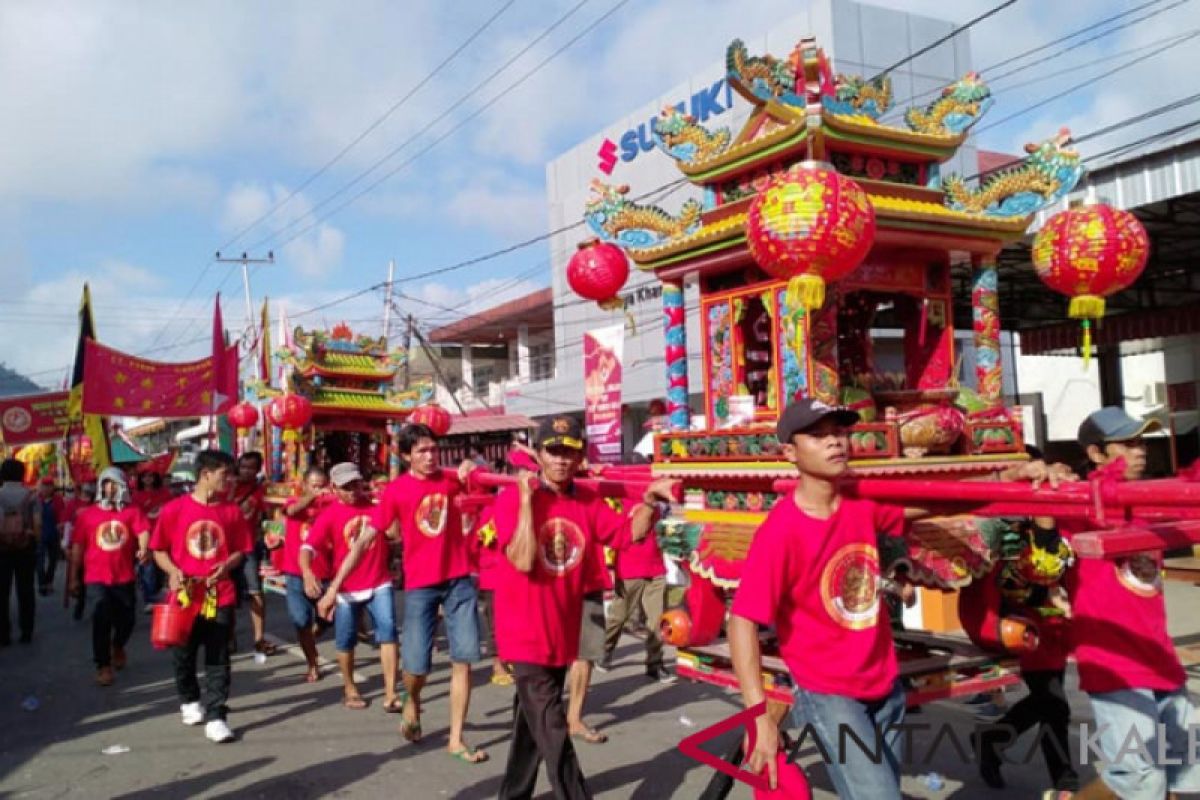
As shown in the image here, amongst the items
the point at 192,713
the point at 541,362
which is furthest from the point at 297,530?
the point at 541,362

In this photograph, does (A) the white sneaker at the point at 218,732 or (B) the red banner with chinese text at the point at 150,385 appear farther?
(B) the red banner with chinese text at the point at 150,385

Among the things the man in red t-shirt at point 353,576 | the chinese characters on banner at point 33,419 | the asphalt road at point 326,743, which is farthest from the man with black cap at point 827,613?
the chinese characters on banner at point 33,419

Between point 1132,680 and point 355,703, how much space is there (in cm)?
516

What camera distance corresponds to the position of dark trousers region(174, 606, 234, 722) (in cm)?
616

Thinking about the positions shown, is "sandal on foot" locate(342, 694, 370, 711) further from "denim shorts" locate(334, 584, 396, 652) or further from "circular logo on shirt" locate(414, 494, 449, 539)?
"circular logo on shirt" locate(414, 494, 449, 539)

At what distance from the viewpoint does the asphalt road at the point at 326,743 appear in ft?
16.6

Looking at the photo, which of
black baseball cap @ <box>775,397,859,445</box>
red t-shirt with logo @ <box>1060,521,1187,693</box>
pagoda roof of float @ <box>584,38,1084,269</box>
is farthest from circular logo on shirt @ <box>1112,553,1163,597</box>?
pagoda roof of float @ <box>584,38,1084,269</box>

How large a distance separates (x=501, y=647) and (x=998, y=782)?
8.50ft

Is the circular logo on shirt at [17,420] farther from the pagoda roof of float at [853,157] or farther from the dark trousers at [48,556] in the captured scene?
the pagoda roof of float at [853,157]

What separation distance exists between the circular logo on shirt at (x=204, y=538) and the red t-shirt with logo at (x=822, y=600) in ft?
14.8

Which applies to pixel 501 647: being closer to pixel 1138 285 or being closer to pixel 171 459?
pixel 1138 285

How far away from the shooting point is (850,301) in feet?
22.5

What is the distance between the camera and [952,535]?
4.41 m

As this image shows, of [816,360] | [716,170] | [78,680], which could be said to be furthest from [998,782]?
[78,680]
